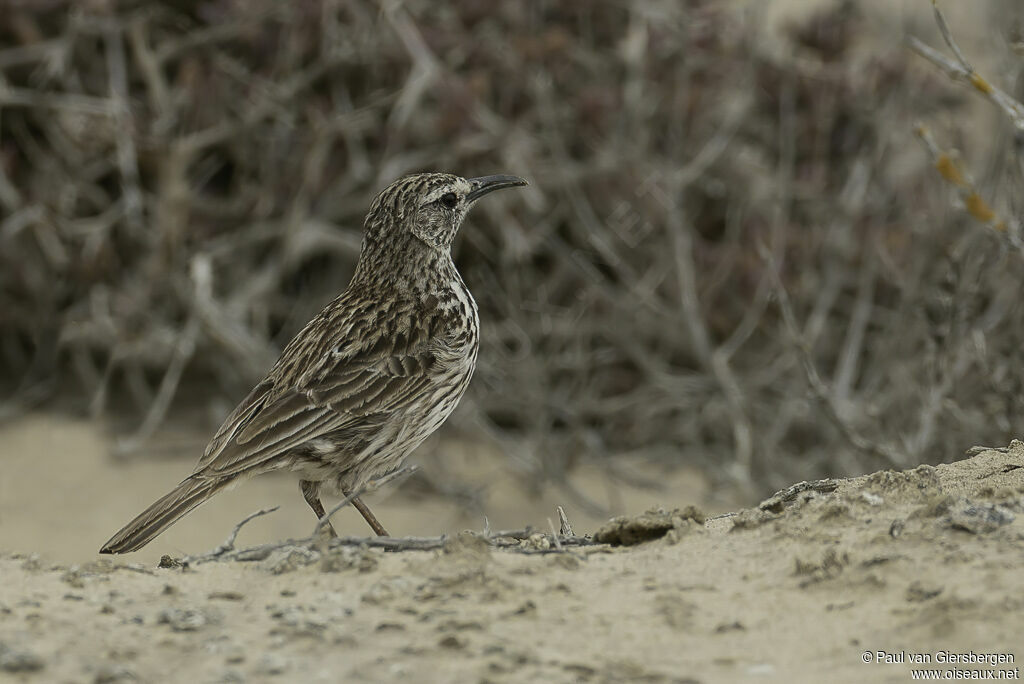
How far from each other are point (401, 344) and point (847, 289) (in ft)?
16.5

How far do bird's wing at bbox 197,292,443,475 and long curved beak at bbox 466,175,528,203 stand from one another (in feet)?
2.87

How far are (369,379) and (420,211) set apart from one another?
99 cm

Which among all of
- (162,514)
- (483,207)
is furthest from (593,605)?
(483,207)

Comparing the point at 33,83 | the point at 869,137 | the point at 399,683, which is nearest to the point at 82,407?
the point at 33,83

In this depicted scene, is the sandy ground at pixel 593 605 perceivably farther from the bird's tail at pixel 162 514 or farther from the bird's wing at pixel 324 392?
the bird's wing at pixel 324 392

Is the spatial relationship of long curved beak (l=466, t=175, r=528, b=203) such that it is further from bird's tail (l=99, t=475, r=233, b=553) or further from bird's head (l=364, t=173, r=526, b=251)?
bird's tail (l=99, t=475, r=233, b=553)

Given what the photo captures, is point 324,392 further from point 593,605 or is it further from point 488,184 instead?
point 593,605

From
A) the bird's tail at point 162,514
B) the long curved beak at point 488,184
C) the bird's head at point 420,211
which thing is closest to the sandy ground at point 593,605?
the bird's tail at point 162,514

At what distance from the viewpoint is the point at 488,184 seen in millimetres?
6016

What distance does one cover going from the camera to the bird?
4.76 m

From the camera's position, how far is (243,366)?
348 inches

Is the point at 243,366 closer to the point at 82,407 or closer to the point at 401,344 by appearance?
the point at 82,407

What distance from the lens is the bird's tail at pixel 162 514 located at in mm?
4363

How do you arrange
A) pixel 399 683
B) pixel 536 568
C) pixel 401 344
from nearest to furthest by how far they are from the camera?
pixel 399 683 < pixel 536 568 < pixel 401 344
